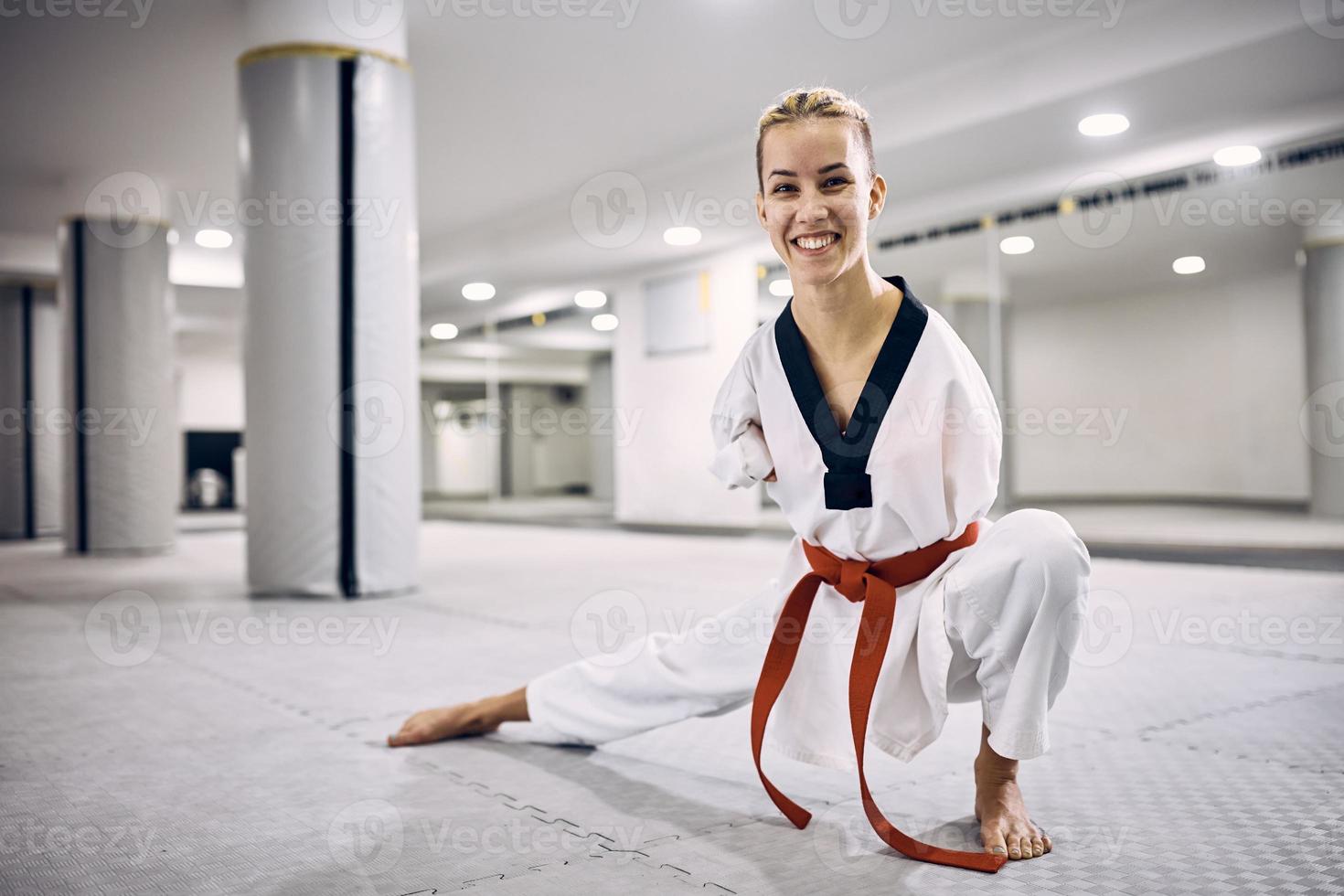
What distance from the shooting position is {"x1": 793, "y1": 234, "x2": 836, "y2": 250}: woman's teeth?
5.91 feet

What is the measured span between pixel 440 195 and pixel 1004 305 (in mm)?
5607

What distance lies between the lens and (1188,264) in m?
9.09

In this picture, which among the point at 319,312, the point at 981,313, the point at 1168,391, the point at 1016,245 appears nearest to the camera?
the point at 319,312

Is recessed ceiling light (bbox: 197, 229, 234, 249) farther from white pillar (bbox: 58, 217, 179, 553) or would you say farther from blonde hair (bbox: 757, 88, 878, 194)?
blonde hair (bbox: 757, 88, 878, 194)

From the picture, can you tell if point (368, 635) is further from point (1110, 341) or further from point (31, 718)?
point (1110, 341)

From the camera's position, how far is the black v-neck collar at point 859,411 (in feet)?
5.97

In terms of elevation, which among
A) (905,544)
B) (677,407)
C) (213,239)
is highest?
(213,239)

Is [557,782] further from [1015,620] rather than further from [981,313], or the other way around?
[981,313]

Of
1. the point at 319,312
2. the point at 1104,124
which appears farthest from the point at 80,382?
the point at 1104,124

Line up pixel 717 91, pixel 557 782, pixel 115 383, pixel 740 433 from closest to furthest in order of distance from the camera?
pixel 740 433 < pixel 557 782 < pixel 717 91 < pixel 115 383

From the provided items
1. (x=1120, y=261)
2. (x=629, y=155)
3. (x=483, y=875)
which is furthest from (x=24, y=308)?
(x=483, y=875)

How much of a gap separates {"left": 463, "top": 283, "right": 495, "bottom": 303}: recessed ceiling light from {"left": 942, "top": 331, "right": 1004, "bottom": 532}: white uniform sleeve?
11953 mm

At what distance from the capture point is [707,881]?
1.63 metres

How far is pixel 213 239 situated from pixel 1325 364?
1126 cm
